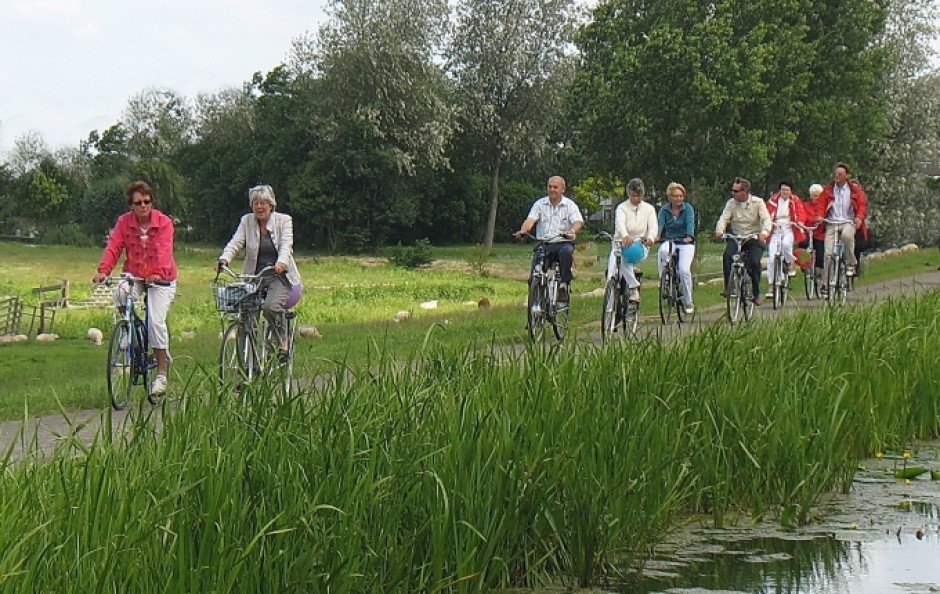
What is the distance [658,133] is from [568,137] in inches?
1215

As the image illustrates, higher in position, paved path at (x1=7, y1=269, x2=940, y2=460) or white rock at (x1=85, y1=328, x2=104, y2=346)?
paved path at (x1=7, y1=269, x2=940, y2=460)

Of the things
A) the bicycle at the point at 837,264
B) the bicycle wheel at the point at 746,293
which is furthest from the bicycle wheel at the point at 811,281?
the bicycle wheel at the point at 746,293

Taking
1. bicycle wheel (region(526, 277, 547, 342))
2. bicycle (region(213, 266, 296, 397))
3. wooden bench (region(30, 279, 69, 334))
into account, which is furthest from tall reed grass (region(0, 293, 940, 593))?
wooden bench (region(30, 279, 69, 334))

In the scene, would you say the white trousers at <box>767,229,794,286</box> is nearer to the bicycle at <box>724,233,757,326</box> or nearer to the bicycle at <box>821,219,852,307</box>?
the bicycle at <box>821,219,852,307</box>

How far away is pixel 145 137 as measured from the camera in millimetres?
106312

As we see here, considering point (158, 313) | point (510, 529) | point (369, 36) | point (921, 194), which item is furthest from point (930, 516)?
point (369, 36)

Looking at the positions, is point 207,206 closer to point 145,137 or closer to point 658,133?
point 145,137

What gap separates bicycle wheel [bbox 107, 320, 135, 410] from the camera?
444 inches

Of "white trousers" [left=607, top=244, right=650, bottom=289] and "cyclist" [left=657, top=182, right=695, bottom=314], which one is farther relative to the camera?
"cyclist" [left=657, top=182, right=695, bottom=314]

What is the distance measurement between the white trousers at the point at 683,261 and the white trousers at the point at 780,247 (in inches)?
138

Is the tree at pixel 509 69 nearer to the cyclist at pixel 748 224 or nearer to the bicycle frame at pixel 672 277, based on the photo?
the cyclist at pixel 748 224

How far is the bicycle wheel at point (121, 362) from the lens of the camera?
11.3 meters

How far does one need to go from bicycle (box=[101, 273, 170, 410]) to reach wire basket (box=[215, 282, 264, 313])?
0.64m

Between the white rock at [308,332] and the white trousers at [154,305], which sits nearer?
the white trousers at [154,305]
